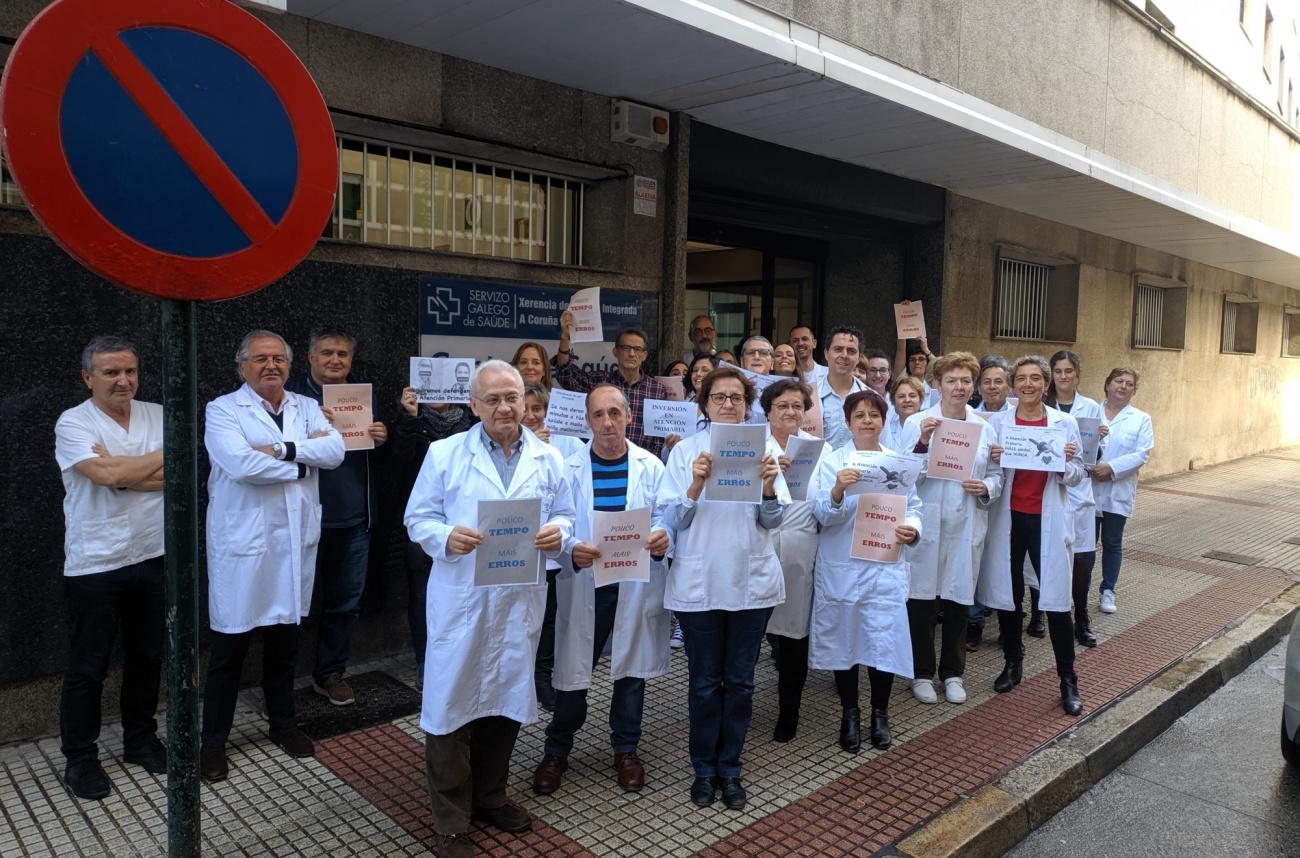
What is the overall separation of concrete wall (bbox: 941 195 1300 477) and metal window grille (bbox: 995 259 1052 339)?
248mm

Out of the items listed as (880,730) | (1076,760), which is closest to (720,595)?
(880,730)

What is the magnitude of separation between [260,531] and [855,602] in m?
2.83

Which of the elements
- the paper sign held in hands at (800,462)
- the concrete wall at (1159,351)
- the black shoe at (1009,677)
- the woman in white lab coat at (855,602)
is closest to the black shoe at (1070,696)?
the black shoe at (1009,677)

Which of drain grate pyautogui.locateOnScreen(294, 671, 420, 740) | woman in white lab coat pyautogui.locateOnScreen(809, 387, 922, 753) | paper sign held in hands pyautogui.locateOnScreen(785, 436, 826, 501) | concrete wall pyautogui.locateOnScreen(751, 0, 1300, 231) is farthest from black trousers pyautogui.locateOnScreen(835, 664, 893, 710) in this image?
concrete wall pyautogui.locateOnScreen(751, 0, 1300, 231)

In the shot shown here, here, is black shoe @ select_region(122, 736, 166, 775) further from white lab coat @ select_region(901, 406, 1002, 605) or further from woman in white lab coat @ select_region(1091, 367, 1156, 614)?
woman in white lab coat @ select_region(1091, 367, 1156, 614)

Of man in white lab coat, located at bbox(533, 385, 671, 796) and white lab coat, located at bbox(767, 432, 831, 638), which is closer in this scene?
man in white lab coat, located at bbox(533, 385, 671, 796)

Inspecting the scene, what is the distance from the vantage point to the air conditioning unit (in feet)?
21.7

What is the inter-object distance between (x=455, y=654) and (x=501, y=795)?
2.39 feet

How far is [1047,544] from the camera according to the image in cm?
511

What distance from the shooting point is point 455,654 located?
3332mm

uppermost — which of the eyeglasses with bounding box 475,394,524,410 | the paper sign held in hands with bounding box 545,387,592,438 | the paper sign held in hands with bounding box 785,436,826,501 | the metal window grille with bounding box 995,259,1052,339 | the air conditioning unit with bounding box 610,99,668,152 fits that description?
the air conditioning unit with bounding box 610,99,668,152

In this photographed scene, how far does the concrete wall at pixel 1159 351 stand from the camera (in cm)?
1073

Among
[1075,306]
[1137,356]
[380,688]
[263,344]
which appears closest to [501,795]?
[380,688]

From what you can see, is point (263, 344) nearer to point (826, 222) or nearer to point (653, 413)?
point (653, 413)
